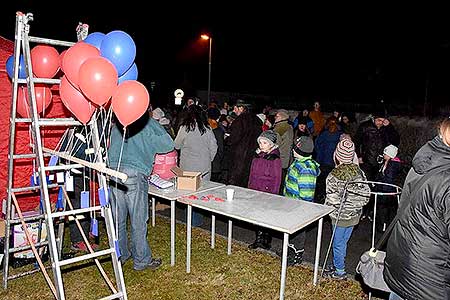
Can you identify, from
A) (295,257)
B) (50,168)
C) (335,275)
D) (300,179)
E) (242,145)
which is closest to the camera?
(50,168)

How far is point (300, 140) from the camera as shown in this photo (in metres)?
4.32

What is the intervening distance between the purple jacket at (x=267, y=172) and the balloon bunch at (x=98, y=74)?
1926mm

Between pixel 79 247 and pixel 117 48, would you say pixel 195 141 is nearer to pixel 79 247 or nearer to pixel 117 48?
pixel 79 247

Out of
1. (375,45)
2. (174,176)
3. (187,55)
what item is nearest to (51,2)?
(187,55)

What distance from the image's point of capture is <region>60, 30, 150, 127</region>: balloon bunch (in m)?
2.73

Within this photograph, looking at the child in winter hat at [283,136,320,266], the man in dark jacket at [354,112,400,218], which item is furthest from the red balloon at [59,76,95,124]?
the man in dark jacket at [354,112,400,218]

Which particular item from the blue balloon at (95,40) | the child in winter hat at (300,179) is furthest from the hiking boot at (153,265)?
the blue balloon at (95,40)

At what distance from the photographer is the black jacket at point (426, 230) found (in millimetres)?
2148

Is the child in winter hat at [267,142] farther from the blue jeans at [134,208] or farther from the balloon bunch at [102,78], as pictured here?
the balloon bunch at [102,78]

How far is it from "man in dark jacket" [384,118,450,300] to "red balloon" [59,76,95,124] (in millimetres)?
2382

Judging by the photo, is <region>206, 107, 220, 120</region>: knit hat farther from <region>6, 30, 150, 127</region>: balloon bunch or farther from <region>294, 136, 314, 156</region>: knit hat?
<region>6, 30, 150, 127</region>: balloon bunch

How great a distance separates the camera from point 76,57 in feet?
9.40

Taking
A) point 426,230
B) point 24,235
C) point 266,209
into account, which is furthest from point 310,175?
point 24,235

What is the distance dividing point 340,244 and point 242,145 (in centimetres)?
234
